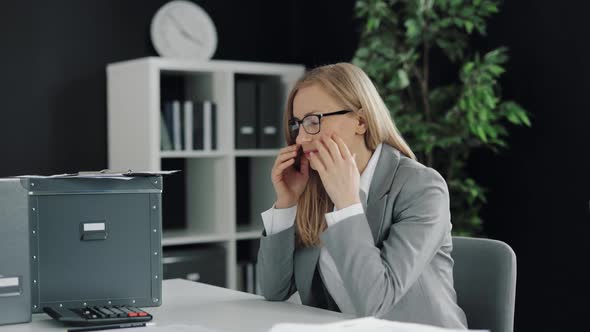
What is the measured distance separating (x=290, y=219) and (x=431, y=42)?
1.90 m

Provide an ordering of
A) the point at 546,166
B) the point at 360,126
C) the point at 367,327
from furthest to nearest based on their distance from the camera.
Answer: the point at 546,166 → the point at 360,126 → the point at 367,327

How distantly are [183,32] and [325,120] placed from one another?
2.41 m

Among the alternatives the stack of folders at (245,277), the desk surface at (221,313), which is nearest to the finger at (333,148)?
the desk surface at (221,313)

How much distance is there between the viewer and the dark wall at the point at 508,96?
3.44m

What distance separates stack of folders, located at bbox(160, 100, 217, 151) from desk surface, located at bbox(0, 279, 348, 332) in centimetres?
185

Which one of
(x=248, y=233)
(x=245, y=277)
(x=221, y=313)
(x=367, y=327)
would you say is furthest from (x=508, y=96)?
(x=367, y=327)

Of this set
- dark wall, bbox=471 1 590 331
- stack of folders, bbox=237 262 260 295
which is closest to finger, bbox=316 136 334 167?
dark wall, bbox=471 1 590 331

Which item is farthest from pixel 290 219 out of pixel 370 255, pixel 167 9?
pixel 167 9

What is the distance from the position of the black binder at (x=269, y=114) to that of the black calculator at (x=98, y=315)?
2.43 meters

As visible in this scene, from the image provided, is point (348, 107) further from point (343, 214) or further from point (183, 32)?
point (183, 32)

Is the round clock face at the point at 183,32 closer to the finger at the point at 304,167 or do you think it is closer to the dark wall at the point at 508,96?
the dark wall at the point at 508,96

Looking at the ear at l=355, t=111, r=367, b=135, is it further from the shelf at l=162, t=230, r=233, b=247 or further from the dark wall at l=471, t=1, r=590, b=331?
the shelf at l=162, t=230, r=233, b=247

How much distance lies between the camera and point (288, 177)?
2.06 meters

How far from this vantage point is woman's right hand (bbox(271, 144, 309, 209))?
1.99 metres
